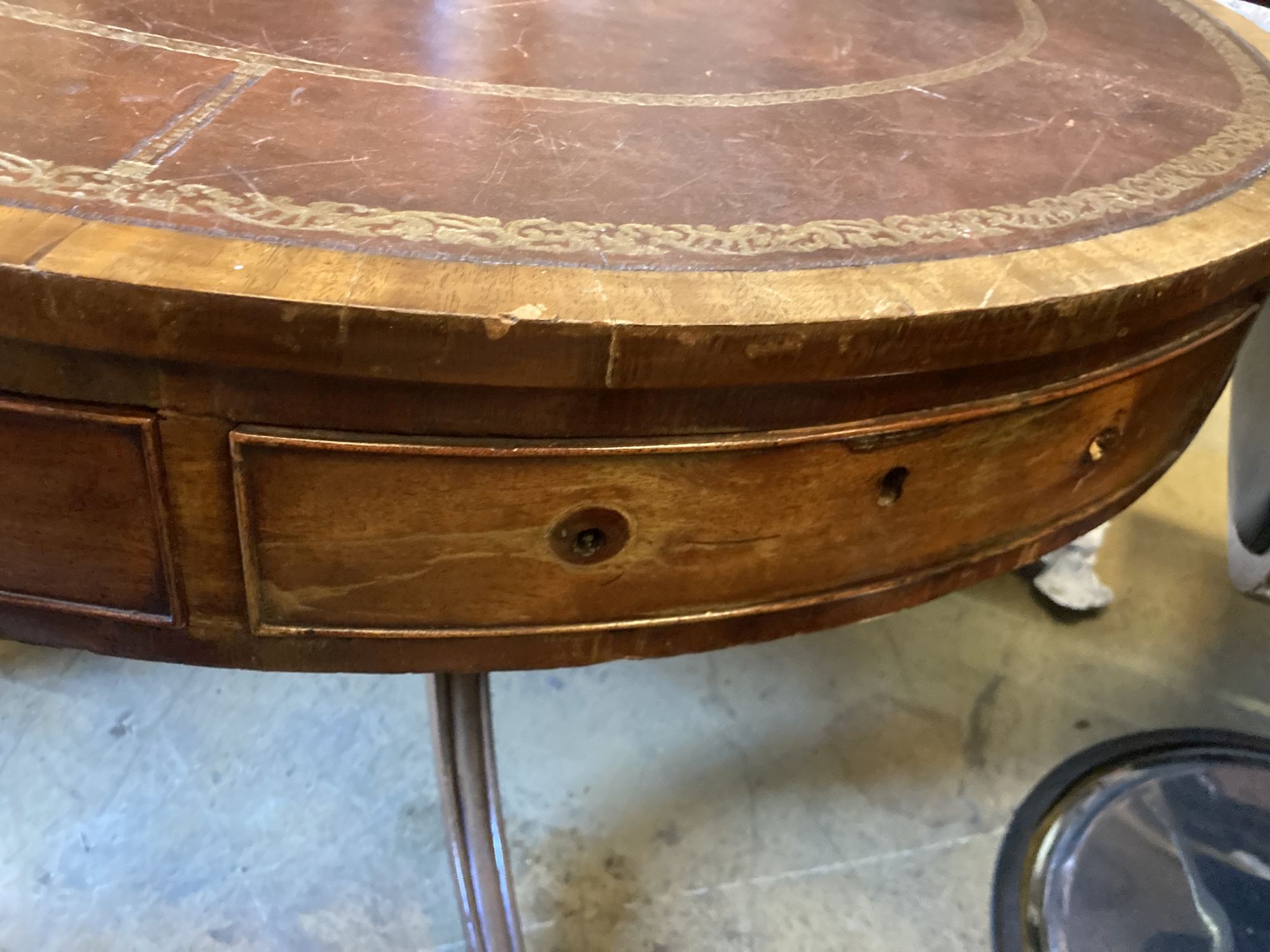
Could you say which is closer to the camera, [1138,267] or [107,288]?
[107,288]

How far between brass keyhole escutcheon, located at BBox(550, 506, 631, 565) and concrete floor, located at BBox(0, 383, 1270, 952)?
61 cm

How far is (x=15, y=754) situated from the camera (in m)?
1.03

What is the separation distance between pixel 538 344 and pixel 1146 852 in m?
0.84

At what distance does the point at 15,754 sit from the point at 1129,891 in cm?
106

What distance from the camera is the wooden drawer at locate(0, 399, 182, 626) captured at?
0.39 metres

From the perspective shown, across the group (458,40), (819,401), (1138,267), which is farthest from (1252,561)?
(458,40)

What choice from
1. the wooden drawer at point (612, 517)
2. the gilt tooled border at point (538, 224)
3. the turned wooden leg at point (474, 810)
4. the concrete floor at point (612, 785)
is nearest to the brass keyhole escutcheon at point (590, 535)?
the wooden drawer at point (612, 517)

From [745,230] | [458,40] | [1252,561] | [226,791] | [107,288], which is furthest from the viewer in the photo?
[226,791]

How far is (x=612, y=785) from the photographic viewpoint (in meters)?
1.05

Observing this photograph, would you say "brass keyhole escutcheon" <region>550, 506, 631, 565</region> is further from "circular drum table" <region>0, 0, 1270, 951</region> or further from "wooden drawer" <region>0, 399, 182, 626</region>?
"wooden drawer" <region>0, 399, 182, 626</region>

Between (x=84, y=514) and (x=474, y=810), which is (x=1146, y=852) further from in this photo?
(x=84, y=514)

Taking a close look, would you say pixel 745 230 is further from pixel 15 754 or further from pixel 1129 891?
pixel 15 754

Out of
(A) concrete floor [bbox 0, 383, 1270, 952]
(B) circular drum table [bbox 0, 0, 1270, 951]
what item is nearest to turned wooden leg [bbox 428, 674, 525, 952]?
(A) concrete floor [bbox 0, 383, 1270, 952]

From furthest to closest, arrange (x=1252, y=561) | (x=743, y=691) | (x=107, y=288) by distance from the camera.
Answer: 1. (x=743, y=691)
2. (x=1252, y=561)
3. (x=107, y=288)
